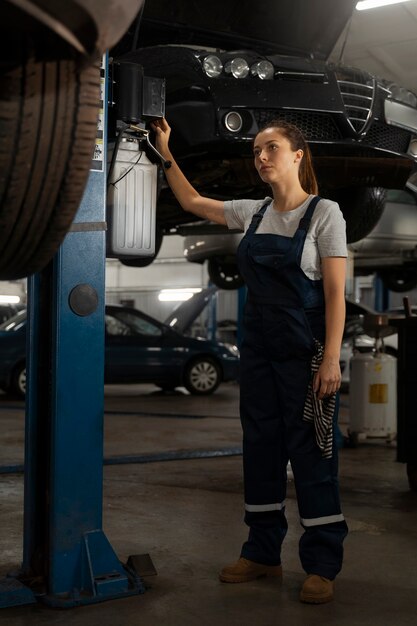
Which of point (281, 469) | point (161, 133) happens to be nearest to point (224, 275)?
point (161, 133)

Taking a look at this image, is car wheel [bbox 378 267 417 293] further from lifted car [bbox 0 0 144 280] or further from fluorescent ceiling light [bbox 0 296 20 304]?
fluorescent ceiling light [bbox 0 296 20 304]

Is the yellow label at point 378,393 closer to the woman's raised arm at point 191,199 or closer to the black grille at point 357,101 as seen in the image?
the black grille at point 357,101

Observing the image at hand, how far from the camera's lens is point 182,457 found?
4551 millimetres

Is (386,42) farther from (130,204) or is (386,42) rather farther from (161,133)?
(130,204)

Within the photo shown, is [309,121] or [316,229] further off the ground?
[309,121]

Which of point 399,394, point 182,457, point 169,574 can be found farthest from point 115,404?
point 169,574

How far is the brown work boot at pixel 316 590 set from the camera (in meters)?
2.16

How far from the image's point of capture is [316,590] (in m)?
2.17

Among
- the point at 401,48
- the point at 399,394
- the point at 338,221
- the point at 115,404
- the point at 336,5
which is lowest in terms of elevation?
the point at 115,404

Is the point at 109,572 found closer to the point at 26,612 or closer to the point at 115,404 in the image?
the point at 26,612

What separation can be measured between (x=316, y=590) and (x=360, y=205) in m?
2.77

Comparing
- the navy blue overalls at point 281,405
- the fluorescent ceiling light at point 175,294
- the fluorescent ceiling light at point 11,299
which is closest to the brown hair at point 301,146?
the navy blue overalls at point 281,405

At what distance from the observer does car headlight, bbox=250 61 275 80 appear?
362 centimetres

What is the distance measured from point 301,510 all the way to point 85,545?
64cm
